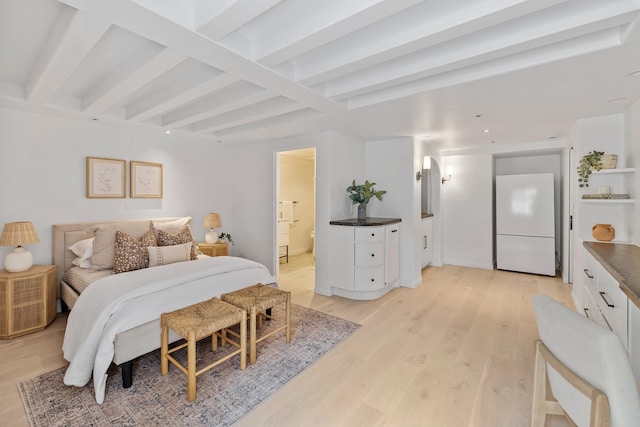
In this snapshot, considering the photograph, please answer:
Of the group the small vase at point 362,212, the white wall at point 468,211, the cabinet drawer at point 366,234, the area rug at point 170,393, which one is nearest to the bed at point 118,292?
the area rug at point 170,393

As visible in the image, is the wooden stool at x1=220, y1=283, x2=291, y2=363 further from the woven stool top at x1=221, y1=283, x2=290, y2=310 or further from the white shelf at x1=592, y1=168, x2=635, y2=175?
the white shelf at x1=592, y1=168, x2=635, y2=175

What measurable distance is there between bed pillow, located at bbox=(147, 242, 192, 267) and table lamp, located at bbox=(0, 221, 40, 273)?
1.05 metres

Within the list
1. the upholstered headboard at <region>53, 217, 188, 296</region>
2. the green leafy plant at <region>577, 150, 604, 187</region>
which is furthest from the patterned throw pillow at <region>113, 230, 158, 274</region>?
the green leafy plant at <region>577, 150, 604, 187</region>

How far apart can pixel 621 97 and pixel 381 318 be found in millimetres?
3011

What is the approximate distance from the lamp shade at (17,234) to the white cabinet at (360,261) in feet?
10.5

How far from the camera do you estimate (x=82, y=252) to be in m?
3.17

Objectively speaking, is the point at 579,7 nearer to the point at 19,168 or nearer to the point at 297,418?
the point at 297,418

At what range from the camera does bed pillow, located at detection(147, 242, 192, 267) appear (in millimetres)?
3148

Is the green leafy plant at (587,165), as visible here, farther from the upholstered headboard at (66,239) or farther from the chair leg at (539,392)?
the upholstered headboard at (66,239)

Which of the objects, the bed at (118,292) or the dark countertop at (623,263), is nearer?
the dark countertop at (623,263)

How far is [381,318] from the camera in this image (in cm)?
323

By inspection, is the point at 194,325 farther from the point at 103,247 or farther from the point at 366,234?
the point at 366,234

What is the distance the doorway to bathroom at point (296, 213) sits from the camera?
5886 millimetres

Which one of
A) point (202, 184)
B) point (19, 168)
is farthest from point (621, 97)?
point (19, 168)
